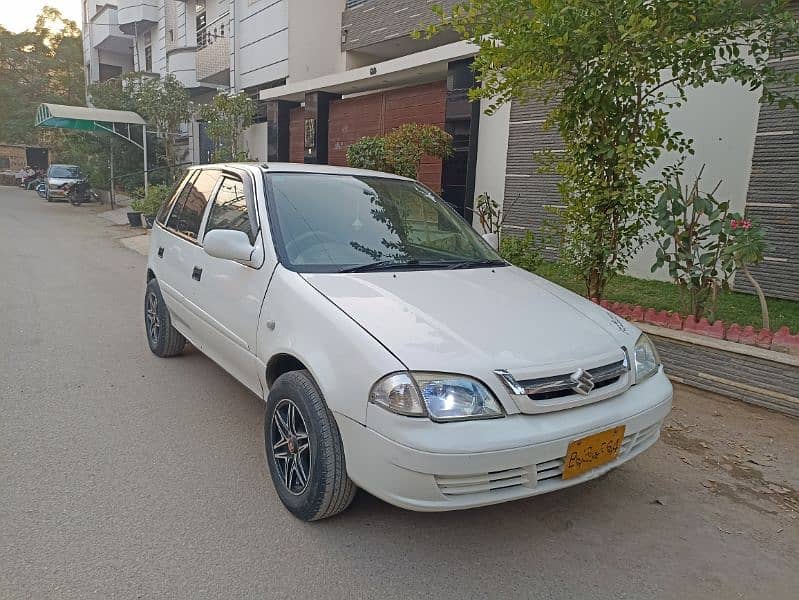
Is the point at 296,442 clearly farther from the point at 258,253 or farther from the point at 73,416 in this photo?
the point at 73,416

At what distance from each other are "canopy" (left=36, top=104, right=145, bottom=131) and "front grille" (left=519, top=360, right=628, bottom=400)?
18.3 metres

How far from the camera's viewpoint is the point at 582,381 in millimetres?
2430

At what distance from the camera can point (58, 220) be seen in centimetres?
1756

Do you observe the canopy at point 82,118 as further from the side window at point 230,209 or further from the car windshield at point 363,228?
the car windshield at point 363,228

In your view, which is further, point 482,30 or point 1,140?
point 1,140

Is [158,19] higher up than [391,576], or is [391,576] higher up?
[158,19]

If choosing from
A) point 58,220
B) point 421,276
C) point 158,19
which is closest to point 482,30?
point 421,276

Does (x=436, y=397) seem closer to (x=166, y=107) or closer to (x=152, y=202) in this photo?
(x=152, y=202)

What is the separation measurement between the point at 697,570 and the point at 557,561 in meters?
0.61

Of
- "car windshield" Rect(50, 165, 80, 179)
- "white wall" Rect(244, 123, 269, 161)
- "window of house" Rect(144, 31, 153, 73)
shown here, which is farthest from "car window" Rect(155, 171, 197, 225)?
"window of house" Rect(144, 31, 153, 73)

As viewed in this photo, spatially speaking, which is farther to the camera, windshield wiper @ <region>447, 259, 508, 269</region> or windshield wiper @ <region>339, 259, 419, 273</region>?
windshield wiper @ <region>447, 259, 508, 269</region>

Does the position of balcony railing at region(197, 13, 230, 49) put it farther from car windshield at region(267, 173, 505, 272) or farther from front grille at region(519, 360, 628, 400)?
front grille at region(519, 360, 628, 400)

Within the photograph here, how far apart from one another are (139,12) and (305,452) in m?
29.1

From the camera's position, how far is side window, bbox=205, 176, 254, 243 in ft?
11.5
